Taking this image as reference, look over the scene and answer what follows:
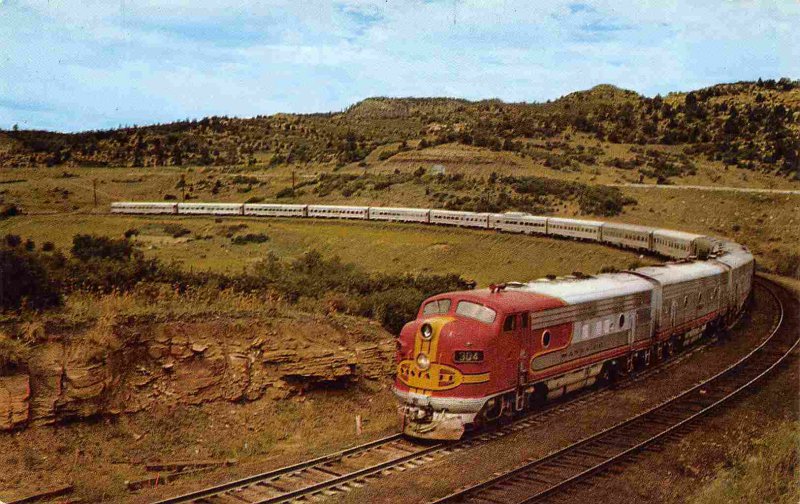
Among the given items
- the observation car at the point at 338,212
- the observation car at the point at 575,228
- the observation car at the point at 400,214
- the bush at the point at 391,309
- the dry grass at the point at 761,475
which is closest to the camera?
the dry grass at the point at 761,475

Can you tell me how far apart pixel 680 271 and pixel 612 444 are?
11.8 m

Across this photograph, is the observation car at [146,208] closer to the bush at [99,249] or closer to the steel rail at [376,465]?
the bush at [99,249]

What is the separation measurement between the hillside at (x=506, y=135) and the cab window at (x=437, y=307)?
242 feet

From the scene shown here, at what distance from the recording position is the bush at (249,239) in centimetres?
6232

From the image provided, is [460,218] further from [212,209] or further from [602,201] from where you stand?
[212,209]

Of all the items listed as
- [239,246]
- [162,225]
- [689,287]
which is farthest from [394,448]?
[162,225]

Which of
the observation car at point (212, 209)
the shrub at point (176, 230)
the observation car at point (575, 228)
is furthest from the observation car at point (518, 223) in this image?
the observation car at point (212, 209)

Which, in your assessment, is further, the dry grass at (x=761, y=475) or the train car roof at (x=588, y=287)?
the train car roof at (x=588, y=287)

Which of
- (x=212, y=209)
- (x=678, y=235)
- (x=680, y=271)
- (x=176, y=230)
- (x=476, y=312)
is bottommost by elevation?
(x=176, y=230)

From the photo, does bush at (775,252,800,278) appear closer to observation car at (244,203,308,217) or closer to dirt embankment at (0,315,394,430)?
dirt embankment at (0,315,394,430)

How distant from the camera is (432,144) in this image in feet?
333

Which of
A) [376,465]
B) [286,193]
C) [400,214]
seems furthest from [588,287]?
[286,193]

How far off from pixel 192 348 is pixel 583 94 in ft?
496

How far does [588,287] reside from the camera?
67.4 feet
